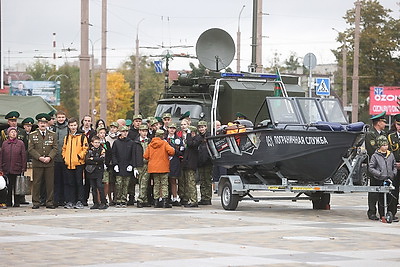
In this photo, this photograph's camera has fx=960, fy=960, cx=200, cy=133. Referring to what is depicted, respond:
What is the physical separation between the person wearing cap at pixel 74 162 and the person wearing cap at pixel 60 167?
0.65 feet

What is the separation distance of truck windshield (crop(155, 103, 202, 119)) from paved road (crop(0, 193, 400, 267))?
755cm

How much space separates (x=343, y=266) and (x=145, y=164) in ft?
31.8

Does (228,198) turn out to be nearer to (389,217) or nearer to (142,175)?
(142,175)

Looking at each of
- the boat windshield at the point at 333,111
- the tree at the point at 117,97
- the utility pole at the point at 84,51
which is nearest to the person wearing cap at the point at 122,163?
the boat windshield at the point at 333,111

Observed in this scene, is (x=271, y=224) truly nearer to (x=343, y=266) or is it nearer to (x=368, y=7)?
(x=343, y=266)

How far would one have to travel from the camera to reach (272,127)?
1795 centimetres

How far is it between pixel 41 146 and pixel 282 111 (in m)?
5.10

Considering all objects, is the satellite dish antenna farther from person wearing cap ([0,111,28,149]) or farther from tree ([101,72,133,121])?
tree ([101,72,133,121])

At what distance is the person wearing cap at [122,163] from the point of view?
67.2 feet

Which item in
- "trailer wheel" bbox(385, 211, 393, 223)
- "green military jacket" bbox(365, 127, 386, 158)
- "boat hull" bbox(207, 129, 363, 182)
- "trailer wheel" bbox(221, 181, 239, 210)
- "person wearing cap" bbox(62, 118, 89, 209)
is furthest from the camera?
"person wearing cap" bbox(62, 118, 89, 209)

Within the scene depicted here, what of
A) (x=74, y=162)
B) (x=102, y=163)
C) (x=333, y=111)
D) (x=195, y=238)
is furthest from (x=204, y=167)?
(x=195, y=238)

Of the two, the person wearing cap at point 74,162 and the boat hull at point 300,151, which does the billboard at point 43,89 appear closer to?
the person wearing cap at point 74,162

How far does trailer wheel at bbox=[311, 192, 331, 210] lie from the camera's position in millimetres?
19797

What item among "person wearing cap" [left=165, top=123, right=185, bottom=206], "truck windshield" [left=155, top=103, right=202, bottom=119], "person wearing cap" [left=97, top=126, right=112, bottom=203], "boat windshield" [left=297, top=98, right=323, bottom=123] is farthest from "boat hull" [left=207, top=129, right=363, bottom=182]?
"truck windshield" [left=155, top=103, right=202, bottom=119]
